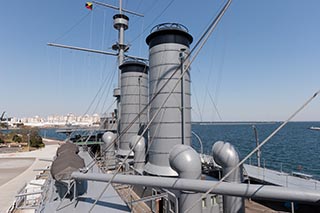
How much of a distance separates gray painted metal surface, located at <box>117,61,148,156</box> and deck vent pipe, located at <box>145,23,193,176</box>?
642 centimetres

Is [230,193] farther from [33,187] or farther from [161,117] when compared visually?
[33,187]

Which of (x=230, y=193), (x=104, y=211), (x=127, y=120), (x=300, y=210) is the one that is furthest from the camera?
(x=127, y=120)

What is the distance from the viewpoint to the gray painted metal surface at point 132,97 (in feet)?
49.8

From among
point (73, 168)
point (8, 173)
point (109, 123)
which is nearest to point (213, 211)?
point (73, 168)

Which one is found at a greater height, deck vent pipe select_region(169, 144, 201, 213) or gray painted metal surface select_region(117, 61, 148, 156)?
gray painted metal surface select_region(117, 61, 148, 156)

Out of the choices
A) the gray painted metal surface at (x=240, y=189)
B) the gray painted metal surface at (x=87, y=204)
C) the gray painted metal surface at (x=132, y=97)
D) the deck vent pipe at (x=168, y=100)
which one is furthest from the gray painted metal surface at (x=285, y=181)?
the gray painted metal surface at (x=132, y=97)

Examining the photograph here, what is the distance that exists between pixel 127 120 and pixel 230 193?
1186 centimetres

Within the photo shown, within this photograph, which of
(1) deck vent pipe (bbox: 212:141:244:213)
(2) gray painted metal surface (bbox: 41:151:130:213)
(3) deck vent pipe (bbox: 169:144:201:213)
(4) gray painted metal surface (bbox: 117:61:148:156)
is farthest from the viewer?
(4) gray painted metal surface (bbox: 117:61:148:156)

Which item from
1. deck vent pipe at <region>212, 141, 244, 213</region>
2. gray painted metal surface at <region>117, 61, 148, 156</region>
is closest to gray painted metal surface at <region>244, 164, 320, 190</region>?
deck vent pipe at <region>212, 141, 244, 213</region>

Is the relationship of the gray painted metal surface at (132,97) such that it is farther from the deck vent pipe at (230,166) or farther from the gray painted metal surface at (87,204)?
the deck vent pipe at (230,166)

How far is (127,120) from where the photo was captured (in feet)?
49.9

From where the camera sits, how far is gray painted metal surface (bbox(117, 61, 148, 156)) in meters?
15.2

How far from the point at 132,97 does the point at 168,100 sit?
7.36 m

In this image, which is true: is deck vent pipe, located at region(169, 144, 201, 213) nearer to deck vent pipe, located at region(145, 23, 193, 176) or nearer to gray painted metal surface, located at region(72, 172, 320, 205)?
gray painted metal surface, located at region(72, 172, 320, 205)
